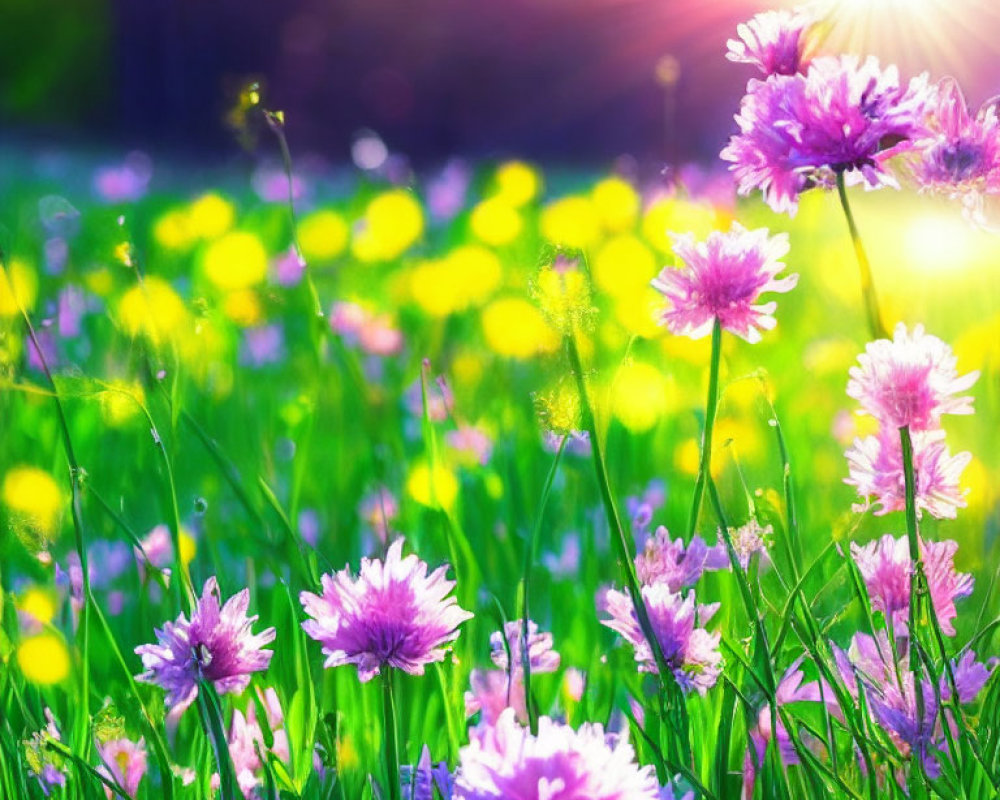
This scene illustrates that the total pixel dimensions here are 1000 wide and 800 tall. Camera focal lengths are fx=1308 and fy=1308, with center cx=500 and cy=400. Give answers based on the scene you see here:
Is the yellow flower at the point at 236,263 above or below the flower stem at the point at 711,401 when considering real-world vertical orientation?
above

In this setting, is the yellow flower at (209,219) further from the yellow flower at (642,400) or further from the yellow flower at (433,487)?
the yellow flower at (433,487)

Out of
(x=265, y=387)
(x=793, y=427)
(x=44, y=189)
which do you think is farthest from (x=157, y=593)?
(x=44, y=189)

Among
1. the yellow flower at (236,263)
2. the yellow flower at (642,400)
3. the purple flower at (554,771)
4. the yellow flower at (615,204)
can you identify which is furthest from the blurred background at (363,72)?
the purple flower at (554,771)

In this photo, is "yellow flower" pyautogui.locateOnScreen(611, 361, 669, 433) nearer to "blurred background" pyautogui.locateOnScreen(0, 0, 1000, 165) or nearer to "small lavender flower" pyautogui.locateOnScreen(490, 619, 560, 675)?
"small lavender flower" pyautogui.locateOnScreen(490, 619, 560, 675)

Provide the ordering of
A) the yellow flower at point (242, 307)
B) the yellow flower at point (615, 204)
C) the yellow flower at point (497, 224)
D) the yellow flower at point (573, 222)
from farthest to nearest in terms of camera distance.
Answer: the yellow flower at point (615, 204)
the yellow flower at point (497, 224)
the yellow flower at point (573, 222)
the yellow flower at point (242, 307)

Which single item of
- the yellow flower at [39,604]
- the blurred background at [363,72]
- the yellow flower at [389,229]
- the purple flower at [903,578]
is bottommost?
the purple flower at [903,578]

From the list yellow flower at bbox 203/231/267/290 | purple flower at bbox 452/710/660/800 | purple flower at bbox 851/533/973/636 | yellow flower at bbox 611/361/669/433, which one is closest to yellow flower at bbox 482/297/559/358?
yellow flower at bbox 611/361/669/433

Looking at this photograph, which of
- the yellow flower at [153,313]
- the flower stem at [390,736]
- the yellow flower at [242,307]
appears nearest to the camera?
the flower stem at [390,736]

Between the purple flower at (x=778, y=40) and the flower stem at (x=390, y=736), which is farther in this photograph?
the purple flower at (x=778, y=40)

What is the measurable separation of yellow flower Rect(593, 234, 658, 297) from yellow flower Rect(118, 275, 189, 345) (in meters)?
0.75

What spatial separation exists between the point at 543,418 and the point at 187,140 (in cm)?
991

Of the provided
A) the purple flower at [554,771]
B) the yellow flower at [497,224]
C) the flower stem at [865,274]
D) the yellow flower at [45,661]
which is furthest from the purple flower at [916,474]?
the yellow flower at [497,224]

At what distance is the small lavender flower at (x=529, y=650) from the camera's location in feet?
3.27

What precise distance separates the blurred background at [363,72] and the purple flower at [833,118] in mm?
8925
